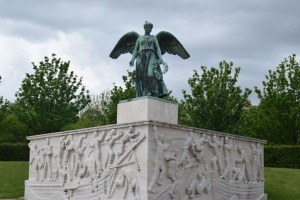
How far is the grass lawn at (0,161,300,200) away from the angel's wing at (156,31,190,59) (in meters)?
7.05

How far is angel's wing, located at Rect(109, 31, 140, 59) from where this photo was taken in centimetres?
1883

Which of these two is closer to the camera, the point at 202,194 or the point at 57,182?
the point at 202,194

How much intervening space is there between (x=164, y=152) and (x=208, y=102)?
1620cm

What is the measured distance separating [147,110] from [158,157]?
6.88ft

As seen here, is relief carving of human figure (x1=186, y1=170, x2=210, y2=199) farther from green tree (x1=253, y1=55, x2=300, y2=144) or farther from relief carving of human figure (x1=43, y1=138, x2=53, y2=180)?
green tree (x1=253, y1=55, x2=300, y2=144)

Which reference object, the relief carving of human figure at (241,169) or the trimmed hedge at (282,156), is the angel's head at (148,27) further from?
the trimmed hedge at (282,156)

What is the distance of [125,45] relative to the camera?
19.2 metres

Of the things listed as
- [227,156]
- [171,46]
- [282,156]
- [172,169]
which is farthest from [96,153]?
[282,156]

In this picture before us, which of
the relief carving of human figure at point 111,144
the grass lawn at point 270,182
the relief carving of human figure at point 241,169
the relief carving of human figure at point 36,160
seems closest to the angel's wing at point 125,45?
the relief carving of human figure at point 111,144

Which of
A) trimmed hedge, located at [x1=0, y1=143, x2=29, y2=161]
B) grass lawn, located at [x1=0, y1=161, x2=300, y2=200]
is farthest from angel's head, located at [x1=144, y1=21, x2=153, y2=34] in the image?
trimmed hedge, located at [x1=0, y1=143, x2=29, y2=161]

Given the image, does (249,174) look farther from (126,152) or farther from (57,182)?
(57,182)

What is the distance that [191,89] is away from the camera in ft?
108

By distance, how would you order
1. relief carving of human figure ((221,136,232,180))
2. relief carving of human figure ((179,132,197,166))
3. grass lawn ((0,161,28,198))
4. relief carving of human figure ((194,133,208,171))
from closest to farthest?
relief carving of human figure ((179,132,197,166)) < relief carving of human figure ((194,133,208,171)) < relief carving of human figure ((221,136,232,180)) < grass lawn ((0,161,28,198))

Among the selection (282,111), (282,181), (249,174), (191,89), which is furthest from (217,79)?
(249,174)
